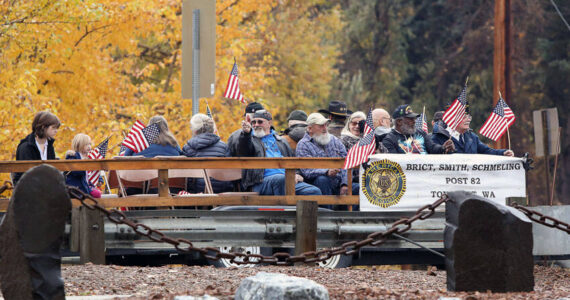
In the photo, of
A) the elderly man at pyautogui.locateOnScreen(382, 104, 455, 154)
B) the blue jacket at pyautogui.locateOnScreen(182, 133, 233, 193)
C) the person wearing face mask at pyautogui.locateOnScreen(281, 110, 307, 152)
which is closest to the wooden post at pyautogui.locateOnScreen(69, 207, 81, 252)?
the blue jacket at pyautogui.locateOnScreen(182, 133, 233, 193)

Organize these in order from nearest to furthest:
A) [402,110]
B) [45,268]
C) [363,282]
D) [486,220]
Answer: [45,268] → [486,220] → [363,282] → [402,110]

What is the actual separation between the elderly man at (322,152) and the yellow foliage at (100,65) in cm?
586

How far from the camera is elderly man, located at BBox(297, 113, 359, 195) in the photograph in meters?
13.1

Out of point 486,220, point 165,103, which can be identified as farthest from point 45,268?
point 165,103

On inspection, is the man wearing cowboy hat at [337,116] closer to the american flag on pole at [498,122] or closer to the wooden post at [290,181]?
the american flag on pole at [498,122]

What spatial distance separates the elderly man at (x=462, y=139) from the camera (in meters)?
14.2

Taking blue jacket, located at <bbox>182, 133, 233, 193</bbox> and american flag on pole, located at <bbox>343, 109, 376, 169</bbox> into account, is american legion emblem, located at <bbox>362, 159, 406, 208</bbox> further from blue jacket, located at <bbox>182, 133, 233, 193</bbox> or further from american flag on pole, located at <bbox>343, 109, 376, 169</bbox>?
blue jacket, located at <bbox>182, 133, 233, 193</bbox>

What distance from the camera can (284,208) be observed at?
1234cm

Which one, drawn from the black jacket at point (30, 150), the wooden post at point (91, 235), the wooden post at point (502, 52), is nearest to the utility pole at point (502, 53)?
the wooden post at point (502, 52)

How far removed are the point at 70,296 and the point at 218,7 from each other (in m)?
15.2

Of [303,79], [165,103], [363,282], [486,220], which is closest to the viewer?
[486,220]

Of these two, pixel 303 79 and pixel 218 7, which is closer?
pixel 218 7

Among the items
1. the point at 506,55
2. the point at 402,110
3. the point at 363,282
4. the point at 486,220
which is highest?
the point at 506,55

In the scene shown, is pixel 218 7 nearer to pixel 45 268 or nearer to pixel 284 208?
pixel 284 208
